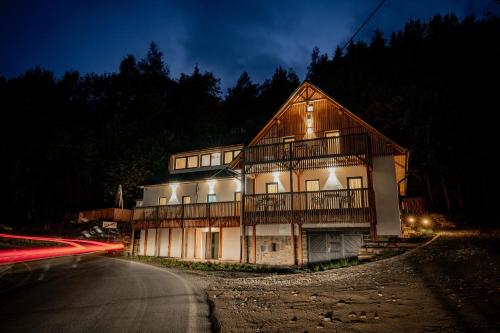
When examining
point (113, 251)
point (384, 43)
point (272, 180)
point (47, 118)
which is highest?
point (384, 43)

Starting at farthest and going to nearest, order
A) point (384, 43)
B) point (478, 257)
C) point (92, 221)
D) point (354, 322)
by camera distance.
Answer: point (384, 43), point (92, 221), point (478, 257), point (354, 322)

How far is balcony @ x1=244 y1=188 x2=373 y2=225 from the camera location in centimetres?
1709

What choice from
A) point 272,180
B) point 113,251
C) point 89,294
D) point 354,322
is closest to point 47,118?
point 113,251

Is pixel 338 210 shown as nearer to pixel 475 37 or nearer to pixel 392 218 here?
pixel 392 218

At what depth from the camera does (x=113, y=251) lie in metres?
26.8

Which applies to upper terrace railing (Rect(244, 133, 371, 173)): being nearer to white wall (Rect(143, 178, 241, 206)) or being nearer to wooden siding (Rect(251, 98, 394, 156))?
wooden siding (Rect(251, 98, 394, 156))

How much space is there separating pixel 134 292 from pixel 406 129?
33.2 metres

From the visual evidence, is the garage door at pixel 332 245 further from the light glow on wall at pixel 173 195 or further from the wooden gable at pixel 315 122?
the light glow on wall at pixel 173 195

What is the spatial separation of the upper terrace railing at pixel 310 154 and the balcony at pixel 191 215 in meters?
3.48

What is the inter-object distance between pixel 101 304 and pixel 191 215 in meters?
14.4

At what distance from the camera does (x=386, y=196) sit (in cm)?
1830

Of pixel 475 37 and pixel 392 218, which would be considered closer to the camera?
pixel 392 218

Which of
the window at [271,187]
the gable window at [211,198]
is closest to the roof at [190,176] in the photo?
the gable window at [211,198]

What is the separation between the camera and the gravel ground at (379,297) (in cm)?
649
